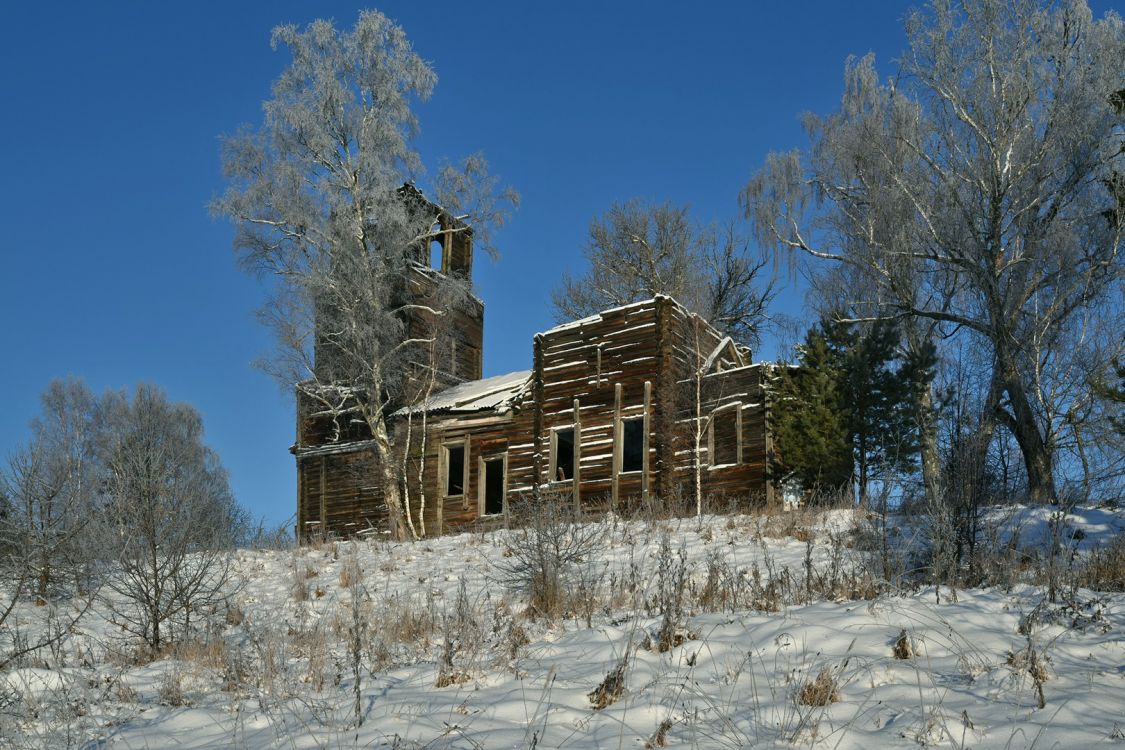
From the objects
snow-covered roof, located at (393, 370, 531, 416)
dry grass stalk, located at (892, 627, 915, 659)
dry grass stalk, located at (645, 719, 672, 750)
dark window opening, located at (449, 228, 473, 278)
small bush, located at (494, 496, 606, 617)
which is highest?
dark window opening, located at (449, 228, 473, 278)

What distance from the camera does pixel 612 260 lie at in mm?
37969

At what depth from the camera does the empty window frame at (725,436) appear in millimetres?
23422

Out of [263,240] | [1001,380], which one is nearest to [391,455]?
[263,240]

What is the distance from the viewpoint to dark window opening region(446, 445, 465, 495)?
89.8ft

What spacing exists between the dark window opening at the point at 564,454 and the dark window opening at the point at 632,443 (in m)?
1.51

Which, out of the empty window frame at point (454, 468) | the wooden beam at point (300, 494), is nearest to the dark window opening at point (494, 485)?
the empty window frame at point (454, 468)

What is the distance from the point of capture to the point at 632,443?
24281mm

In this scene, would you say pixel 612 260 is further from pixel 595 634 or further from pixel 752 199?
pixel 595 634

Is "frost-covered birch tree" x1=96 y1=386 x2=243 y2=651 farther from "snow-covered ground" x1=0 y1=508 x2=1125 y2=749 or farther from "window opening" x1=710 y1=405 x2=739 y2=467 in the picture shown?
"window opening" x1=710 y1=405 x2=739 y2=467

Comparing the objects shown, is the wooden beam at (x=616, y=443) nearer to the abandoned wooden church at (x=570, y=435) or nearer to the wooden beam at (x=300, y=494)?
the abandoned wooden church at (x=570, y=435)

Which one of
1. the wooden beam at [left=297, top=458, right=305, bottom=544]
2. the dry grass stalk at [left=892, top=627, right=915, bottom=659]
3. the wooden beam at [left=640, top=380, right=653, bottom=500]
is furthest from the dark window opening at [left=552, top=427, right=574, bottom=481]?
the dry grass stalk at [left=892, top=627, right=915, bottom=659]

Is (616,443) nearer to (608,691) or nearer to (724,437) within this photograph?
(724,437)

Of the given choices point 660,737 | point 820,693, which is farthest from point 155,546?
point 820,693

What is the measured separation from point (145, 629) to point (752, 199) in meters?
20.2
